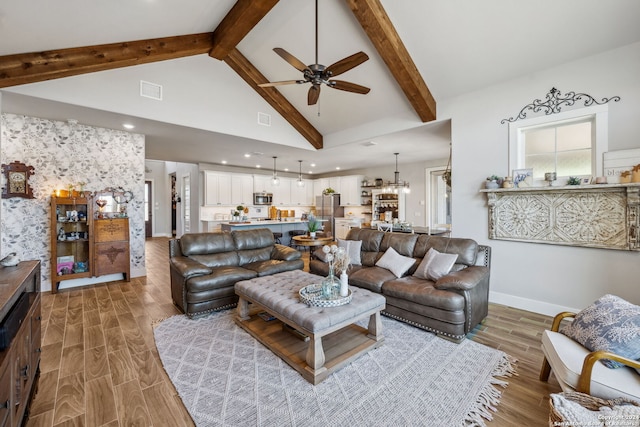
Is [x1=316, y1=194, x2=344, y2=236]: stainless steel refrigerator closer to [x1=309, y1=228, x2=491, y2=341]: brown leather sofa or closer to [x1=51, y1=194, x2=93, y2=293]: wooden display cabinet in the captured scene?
[x1=309, y1=228, x2=491, y2=341]: brown leather sofa

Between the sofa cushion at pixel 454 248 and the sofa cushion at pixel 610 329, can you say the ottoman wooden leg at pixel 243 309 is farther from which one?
the sofa cushion at pixel 610 329

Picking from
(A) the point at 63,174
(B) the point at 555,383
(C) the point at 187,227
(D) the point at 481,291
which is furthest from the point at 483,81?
(C) the point at 187,227

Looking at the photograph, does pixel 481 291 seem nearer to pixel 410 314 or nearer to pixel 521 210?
pixel 410 314

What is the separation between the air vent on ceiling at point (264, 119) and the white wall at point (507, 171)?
10.4 ft

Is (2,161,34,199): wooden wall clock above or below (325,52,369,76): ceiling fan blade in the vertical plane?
below

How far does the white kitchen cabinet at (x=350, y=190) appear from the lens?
31.1ft

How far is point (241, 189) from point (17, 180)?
5.29 m

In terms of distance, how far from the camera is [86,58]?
129 inches

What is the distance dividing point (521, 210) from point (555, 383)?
2187 mm

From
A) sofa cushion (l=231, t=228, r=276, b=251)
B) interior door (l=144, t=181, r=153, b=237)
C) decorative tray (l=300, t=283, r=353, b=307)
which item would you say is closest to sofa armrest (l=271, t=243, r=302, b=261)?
sofa cushion (l=231, t=228, r=276, b=251)

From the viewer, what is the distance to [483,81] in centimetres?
383

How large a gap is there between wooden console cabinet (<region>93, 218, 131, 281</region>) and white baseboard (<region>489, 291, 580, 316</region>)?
593 centimetres

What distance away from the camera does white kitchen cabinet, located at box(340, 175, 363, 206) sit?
9.48 m

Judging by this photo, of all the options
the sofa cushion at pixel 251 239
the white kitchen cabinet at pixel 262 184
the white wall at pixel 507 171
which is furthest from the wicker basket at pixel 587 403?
the white kitchen cabinet at pixel 262 184
